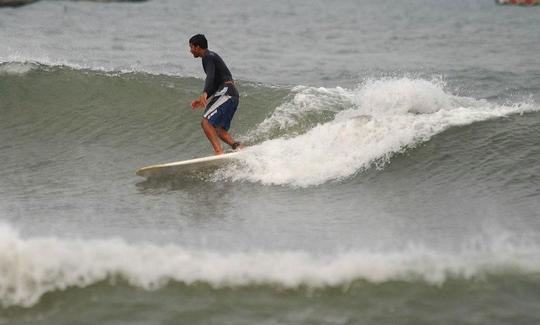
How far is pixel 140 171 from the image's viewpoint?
8922 millimetres

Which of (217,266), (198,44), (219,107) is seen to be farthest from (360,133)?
(217,266)

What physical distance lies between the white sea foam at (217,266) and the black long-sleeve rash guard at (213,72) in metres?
3.13

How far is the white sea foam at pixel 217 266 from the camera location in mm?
5688

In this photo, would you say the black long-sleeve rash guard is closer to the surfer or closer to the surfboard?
the surfer

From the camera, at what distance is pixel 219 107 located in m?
9.04

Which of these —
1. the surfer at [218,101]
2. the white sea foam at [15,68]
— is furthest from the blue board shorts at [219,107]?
the white sea foam at [15,68]

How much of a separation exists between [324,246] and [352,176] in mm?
2455

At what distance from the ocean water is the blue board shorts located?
60 cm

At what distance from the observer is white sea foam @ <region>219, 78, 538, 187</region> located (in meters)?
8.74

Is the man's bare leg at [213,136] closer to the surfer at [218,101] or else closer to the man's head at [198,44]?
the surfer at [218,101]

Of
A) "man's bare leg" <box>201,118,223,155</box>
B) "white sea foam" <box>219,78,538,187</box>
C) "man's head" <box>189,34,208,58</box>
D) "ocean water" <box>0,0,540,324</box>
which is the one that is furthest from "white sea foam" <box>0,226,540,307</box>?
"man's head" <box>189,34,208,58</box>

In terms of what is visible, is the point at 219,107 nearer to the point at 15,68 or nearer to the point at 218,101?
the point at 218,101

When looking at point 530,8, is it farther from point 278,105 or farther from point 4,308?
point 4,308

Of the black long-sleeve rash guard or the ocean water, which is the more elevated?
the black long-sleeve rash guard
